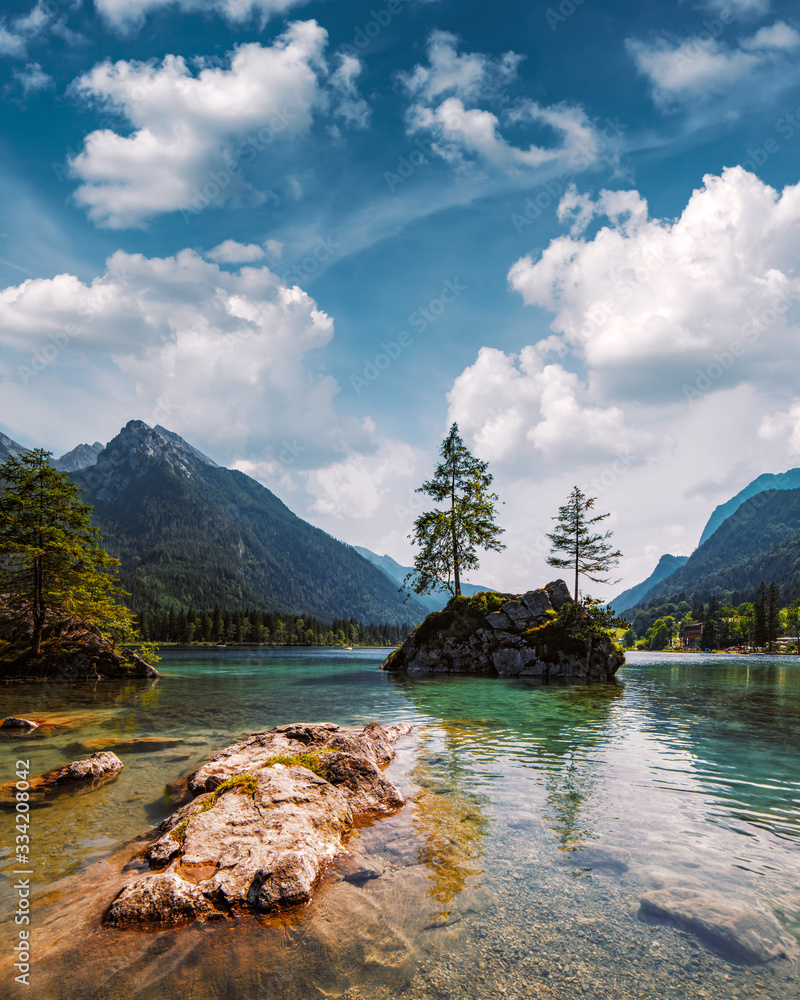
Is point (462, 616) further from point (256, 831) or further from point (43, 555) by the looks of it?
point (256, 831)

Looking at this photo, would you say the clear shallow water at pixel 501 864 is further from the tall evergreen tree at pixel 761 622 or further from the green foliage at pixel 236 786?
the tall evergreen tree at pixel 761 622

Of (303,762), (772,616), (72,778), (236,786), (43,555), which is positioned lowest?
(772,616)

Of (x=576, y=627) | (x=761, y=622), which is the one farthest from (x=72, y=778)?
(x=761, y=622)

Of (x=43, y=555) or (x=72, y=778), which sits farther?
(x=43, y=555)

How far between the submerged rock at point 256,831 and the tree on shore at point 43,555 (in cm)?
3126

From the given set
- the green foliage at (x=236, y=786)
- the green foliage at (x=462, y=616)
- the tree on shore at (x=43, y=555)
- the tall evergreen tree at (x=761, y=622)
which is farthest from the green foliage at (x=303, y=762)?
Answer: the tall evergreen tree at (x=761, y=622)

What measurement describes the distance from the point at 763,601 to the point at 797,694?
144 m

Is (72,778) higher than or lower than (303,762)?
lower

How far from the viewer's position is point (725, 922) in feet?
22.1

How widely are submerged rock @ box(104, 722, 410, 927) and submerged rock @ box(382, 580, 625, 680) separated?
37.0m

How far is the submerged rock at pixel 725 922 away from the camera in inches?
242

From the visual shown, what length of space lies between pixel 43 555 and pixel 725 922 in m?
43.8

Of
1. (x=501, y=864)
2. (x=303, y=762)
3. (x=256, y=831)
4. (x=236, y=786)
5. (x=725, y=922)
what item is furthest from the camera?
(x=303, y=762)

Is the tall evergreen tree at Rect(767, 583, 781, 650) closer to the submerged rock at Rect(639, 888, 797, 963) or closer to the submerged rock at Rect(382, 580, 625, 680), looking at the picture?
the submerged rock at Rect(382, 580, 625, 680)
